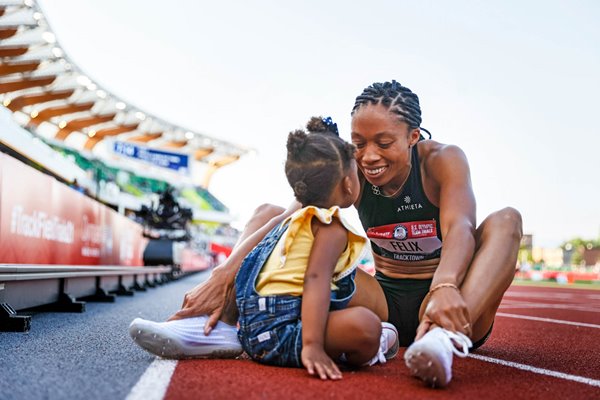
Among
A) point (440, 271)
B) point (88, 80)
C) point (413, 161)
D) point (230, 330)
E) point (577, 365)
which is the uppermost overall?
point (88, 80)

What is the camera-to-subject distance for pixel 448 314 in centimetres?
215

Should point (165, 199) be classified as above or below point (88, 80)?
below

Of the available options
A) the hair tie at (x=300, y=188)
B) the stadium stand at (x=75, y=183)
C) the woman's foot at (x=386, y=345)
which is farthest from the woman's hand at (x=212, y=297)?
the stadium stand at (x=75, y=183)

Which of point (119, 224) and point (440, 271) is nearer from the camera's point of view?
point (440, 271)

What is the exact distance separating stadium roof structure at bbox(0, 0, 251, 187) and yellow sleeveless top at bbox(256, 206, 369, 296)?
72.5 ft

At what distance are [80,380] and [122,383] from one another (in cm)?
18

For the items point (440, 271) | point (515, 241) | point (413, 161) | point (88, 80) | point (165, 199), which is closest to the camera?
point (440, 271)

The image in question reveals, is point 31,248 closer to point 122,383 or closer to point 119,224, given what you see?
point 122,383

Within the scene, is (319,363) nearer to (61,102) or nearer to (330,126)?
(330,126)

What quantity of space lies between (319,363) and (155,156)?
4567 centimetres

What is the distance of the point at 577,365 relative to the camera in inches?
111

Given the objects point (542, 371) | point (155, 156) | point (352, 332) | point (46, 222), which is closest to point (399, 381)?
point (352, 332)

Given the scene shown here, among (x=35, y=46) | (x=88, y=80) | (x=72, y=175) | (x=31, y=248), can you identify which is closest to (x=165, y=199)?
(x=72, y=175)

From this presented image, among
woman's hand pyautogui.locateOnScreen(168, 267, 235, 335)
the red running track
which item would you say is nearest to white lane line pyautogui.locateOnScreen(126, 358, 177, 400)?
the red running track
